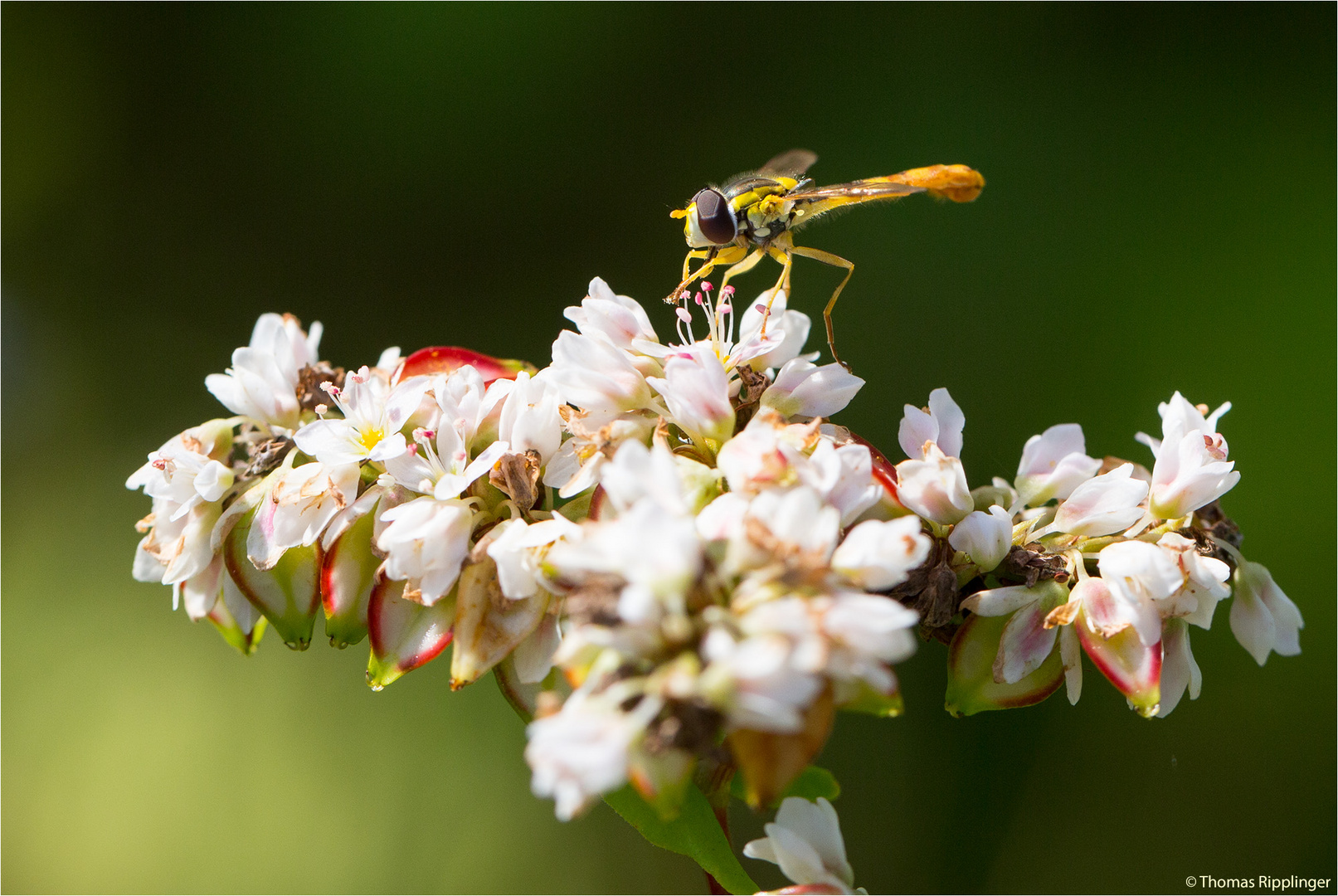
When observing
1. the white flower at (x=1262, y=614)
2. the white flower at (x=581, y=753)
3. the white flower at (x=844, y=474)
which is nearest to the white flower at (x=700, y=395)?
the white flower at (x=844, y=474)

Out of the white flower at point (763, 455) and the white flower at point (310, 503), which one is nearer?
the white flower at point (763, 455)

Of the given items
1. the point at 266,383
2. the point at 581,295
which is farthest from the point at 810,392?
the point at 581,295

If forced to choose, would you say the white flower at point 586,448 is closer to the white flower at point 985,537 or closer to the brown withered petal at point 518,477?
the brown withered petal at point 518,477

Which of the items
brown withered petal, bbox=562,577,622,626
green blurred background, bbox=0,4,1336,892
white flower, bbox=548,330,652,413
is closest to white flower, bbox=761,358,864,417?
white flower, bbox=548,330,652,413

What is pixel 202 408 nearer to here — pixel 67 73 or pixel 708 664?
pixel 67 73

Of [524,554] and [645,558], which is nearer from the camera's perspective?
[645,558]

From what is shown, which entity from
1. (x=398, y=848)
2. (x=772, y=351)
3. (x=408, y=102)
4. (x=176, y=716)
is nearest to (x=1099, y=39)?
(x=408, y=102)

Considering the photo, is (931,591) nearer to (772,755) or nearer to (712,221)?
(772,755)
